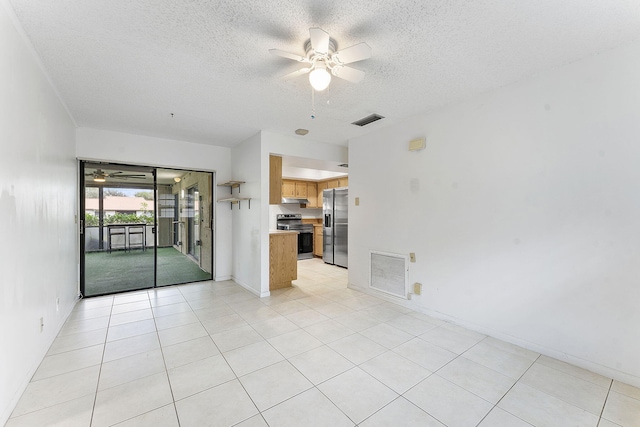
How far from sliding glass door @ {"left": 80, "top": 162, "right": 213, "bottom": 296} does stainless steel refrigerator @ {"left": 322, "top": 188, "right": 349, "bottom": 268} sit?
9.23 feet

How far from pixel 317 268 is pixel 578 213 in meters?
4.77

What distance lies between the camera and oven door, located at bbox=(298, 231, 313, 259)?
7383 millimetres

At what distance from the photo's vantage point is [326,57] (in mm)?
1995

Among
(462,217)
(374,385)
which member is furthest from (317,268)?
(374,385)

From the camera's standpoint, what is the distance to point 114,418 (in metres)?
1.67

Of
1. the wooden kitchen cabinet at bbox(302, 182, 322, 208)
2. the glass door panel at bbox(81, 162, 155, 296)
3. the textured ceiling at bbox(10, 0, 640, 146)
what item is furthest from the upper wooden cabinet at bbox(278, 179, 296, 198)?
the textured ceiling at bbox(10, 0, 640, 146)

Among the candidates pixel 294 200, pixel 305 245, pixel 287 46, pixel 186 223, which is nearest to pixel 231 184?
pixel 186 223

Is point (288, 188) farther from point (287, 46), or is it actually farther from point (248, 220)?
point (287, 46)

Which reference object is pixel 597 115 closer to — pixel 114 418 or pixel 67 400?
pixel 114 418

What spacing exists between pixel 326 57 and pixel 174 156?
3648 mm

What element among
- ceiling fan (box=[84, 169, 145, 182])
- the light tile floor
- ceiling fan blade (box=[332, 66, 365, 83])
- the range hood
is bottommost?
the light tile floor

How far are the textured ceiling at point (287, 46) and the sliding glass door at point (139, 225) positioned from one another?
151cm

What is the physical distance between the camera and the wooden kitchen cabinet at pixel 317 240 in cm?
742

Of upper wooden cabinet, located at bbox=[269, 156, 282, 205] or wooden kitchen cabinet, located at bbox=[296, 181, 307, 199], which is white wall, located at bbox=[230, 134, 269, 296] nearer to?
upper wooden cabinet, located at bbox=[269, 156, 282, 205]
